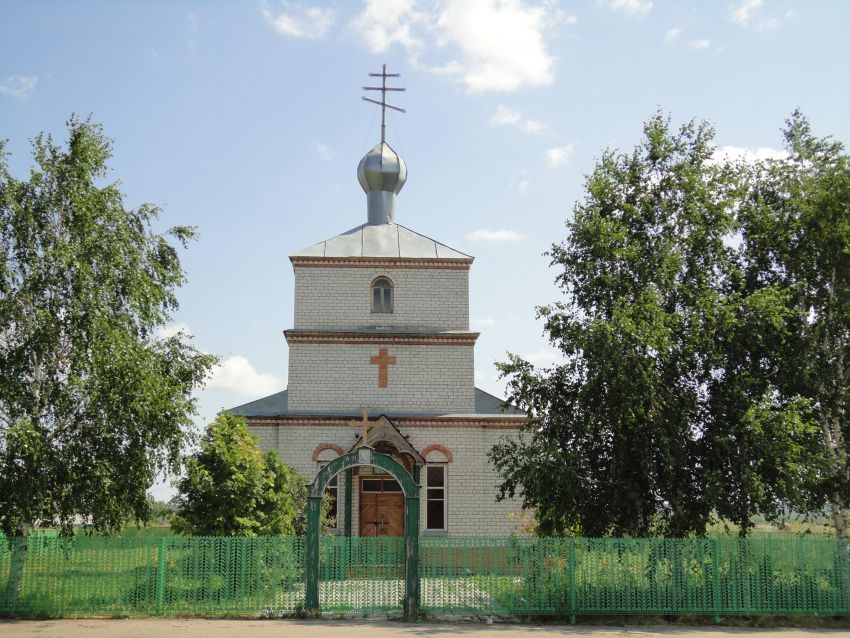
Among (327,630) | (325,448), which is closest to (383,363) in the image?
(325,448)

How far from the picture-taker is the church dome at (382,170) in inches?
1066

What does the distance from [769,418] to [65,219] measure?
14.4m

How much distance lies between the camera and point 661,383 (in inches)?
700

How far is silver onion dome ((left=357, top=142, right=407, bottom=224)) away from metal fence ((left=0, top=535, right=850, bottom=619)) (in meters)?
12.9

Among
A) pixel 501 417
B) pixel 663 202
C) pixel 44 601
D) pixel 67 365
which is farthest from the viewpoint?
pixel 501 417

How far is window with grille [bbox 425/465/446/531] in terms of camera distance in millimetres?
23641

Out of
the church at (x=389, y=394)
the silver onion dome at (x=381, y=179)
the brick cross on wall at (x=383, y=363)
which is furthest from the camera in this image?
the silver onion dome at (x=381, y=179)

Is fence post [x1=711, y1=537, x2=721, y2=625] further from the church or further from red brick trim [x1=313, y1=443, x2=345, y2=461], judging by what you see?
red brick trim [x1=313, y1=443, x2=345, y2=461]

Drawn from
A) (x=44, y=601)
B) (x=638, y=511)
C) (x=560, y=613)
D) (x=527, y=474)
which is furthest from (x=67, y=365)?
(x=638, y=511)

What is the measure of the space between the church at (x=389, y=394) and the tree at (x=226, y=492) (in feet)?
14.7

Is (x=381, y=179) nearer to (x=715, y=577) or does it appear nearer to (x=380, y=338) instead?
(x=380, y=338)

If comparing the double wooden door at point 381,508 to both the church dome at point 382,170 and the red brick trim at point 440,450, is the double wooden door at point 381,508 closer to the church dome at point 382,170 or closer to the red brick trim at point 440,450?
the red brick trim at point 440,450

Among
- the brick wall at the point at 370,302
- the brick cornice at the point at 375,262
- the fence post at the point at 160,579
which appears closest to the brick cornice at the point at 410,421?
the brick wall at the point at 370,302

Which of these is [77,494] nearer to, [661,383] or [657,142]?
[661,383]
